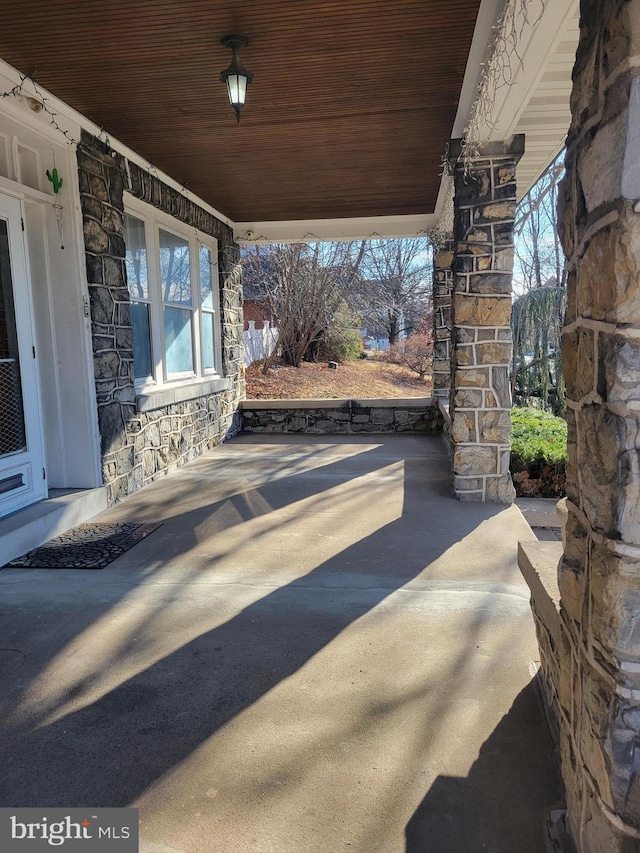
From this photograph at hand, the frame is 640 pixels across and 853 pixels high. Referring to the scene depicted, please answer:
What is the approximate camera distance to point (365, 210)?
22.5ft

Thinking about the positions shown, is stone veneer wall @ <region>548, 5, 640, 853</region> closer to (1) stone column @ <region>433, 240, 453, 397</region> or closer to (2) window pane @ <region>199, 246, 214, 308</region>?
(2) window pane @ <region>199, 246, 214, 308</region>

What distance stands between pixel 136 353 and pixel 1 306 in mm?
1562

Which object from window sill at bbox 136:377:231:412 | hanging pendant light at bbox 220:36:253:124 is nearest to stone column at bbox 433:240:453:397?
window sill at bbox 136:377:231:412

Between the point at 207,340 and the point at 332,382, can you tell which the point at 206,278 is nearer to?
the point at 207,340

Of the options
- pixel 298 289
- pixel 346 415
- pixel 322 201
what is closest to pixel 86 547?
pixel 322 201

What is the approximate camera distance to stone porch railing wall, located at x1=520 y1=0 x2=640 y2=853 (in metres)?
1.00

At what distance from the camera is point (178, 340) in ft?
19.9

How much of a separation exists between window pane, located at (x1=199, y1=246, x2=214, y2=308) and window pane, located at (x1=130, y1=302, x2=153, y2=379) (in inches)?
57.2

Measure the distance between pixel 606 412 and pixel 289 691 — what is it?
1524mm

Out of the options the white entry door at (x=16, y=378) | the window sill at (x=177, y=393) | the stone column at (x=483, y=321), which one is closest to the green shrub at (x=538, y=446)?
the stone column at (x=483, y=321)

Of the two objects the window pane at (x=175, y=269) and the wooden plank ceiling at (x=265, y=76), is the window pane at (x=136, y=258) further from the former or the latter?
the wooden plank ceiling at (x=265, y=76)

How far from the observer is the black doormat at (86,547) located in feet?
10.6

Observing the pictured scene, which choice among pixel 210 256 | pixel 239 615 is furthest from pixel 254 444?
pixel 239 615

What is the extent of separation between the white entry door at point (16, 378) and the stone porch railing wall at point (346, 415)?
4.33 metres
